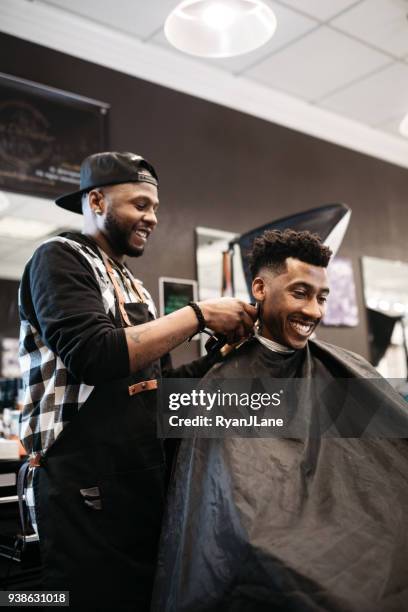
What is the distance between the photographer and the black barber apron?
4.39ft

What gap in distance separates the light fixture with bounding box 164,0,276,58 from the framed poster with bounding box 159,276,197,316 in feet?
4.05

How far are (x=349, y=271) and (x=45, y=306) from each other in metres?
3.43

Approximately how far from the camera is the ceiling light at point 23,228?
2936 millimetres

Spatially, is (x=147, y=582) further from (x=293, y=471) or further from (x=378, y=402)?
(x=378, y=402)

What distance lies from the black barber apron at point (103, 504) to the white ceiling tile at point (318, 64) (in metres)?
2.80

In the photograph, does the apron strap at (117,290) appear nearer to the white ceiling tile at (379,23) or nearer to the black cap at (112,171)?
the black cap at (112,171)

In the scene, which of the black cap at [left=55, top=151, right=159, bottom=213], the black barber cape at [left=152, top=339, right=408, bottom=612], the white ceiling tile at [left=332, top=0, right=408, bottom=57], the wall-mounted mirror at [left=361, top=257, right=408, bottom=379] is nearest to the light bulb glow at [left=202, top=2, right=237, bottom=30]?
the white ceiling tile at [left=332, top=0, right=408, bottom=57]

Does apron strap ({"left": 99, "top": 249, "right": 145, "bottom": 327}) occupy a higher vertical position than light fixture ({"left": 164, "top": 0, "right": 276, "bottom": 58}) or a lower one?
lower

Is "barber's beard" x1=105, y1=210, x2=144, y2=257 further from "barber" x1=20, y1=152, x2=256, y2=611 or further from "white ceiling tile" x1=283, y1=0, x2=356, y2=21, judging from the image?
"white ceiling tile" x1=283, y1=0, x2=356, y2=21

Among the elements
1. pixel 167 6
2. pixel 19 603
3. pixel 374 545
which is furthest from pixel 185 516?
pixel 167 6

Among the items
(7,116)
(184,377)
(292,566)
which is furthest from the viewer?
(7,116)

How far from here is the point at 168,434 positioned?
1.53 meters

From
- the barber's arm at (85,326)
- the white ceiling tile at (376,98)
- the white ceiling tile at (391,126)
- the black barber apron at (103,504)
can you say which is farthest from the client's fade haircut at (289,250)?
the white ceiling tile at (391,126)

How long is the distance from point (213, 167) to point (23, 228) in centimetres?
134
